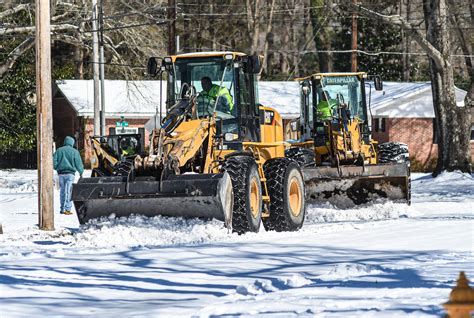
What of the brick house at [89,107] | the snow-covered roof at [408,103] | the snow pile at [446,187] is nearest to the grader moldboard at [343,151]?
the snow pile at [446,187]

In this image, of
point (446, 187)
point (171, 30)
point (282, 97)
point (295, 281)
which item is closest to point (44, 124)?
point (295, 281)

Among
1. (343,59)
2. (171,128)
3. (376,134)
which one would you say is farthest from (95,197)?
(343,59)

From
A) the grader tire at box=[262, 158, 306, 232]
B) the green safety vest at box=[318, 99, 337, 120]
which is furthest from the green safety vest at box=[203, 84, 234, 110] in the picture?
the green safety vest at box=[318, 99, 337, 120]

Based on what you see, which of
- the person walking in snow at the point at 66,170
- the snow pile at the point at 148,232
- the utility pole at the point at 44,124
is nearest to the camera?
the snow pile at the point at 148,232

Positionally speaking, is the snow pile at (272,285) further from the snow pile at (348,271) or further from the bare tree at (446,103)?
the bare tree at (446,103)

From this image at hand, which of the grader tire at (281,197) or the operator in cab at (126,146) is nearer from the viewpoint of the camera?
the grader tire at (281,197)

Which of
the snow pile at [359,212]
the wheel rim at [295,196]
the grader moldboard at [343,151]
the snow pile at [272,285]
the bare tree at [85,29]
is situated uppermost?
the bare tree at [85,29]

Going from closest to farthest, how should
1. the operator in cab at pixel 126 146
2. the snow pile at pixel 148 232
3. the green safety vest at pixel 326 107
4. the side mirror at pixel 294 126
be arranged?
1. the snow pile at pixel 148 232
2. the operator in cab at pixel 126 146
3. the side mirror at pixel 294 126
4. the green safety vest at pixel 326 107

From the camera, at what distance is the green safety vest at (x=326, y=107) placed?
914 inches

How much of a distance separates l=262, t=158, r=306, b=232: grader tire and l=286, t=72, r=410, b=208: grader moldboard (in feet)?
9.54

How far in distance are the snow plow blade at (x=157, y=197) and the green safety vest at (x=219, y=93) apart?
6.42 ft

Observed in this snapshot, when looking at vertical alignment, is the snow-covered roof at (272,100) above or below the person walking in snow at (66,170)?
above

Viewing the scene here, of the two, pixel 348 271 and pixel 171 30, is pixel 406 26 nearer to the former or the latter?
pixel 171 30

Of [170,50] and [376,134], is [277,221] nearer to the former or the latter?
[170,50]
